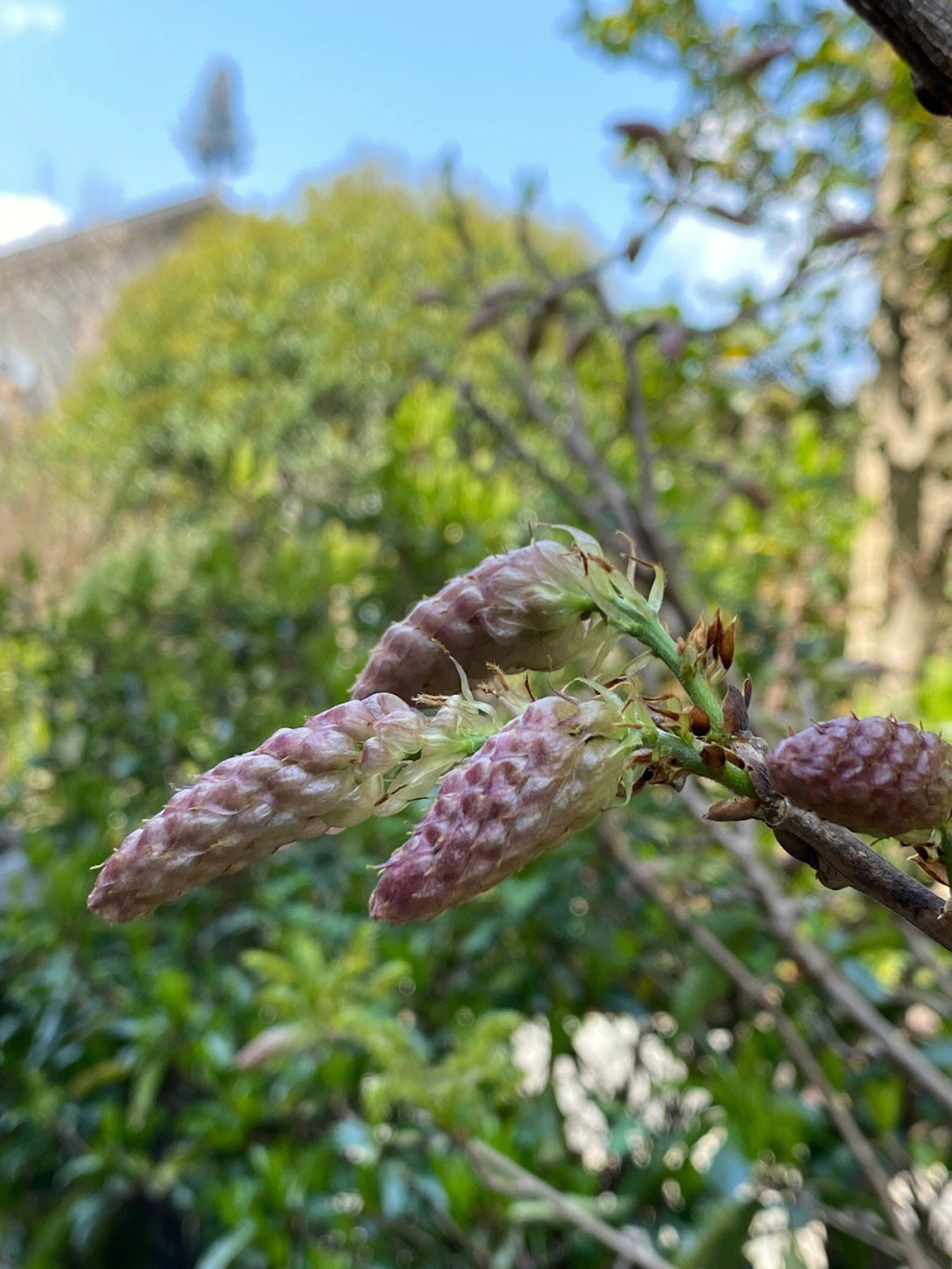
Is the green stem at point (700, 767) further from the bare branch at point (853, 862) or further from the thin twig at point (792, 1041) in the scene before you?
the thin twig at point (792, 1041)

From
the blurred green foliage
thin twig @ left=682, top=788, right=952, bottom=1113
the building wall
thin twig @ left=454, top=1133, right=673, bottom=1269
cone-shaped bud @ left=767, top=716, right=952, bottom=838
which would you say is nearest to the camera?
cone-shaped bud @ left=767, top=716, right=952, bottom=838

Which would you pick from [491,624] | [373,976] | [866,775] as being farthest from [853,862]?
[373,976]

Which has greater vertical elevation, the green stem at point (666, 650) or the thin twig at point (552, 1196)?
the green stem at point (666, 650)

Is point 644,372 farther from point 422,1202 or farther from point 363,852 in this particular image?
point 422,1202

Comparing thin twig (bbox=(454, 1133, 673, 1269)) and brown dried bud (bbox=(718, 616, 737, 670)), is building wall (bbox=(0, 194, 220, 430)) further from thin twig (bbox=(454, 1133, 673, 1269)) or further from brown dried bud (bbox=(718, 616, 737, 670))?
brown dried bud (bbox=(718, 616, 737, 670))

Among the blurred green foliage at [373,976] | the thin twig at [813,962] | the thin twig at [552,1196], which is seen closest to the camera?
the thin twig at [552,1196]

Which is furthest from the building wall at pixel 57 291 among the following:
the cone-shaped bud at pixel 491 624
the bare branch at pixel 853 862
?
the bare branch at pixel 853 862

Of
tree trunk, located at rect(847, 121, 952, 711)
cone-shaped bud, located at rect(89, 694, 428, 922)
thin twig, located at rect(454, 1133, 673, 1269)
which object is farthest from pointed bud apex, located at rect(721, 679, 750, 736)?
tree trunk, located at rect(847, 121, 952, 711)
